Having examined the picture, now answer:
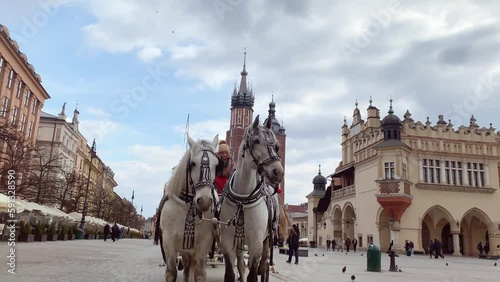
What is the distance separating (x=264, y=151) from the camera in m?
5.06

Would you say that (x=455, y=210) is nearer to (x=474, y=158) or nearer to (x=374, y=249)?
(x=474, y=158)

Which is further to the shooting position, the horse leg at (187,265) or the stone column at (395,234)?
the stone column at (395,234)

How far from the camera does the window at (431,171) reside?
4222 cm

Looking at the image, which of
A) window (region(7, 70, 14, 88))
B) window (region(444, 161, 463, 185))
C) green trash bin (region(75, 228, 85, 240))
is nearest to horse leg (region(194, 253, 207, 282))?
green trash bin (region(75, 228, 85, 240))

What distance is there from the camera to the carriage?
489 cm

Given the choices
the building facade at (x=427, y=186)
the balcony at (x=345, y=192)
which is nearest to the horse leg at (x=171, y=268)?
Result: the building facade at (x=427, y=186)

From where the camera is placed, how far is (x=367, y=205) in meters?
43.2

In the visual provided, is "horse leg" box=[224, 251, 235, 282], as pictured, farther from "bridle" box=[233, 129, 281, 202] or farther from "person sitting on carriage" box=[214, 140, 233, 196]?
"person sitting on carriage" box=[214, 140, 233, 196]

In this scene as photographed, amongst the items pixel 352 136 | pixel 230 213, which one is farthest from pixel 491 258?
pixel 230 213

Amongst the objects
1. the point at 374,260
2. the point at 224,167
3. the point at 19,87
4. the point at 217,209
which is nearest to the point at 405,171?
the point at 374,260

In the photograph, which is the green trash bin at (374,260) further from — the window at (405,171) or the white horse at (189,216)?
the window at (405,171)

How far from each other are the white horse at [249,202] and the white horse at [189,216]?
13.8 inches

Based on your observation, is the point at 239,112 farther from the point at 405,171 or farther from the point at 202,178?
the point at 202,178

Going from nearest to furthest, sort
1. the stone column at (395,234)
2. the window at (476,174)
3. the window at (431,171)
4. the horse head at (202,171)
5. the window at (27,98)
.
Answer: the horse head at (202,171)
the stone column at (395,234)
the window at (431,171)
the window at (476,174)
the window at (27,98)
